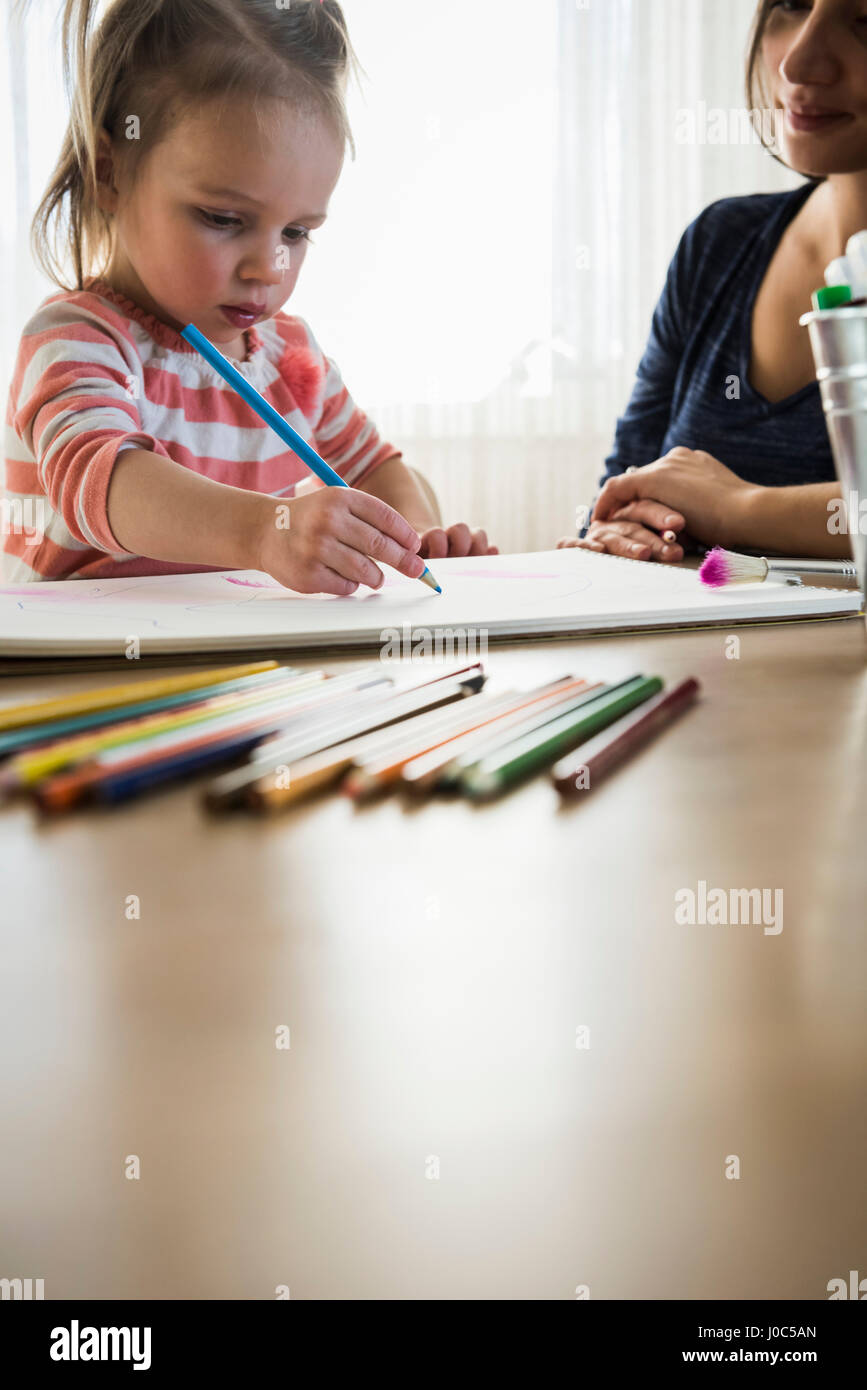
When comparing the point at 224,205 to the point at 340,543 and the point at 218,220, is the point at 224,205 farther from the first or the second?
the point at 340,543

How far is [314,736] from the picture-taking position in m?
0.28

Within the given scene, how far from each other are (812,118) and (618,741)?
2.72ft

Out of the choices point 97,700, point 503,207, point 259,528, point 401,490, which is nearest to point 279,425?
point 259,528

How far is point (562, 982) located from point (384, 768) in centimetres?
10

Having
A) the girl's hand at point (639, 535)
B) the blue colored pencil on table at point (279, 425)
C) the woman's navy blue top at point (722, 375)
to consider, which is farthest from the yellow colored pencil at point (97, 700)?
the woman's navy blue top at point (722, 375)

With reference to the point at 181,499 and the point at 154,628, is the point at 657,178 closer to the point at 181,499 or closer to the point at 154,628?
the point at 181,499

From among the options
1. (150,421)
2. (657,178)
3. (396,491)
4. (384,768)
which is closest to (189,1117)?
(384,768)

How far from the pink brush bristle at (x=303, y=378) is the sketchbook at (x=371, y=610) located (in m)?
0.44

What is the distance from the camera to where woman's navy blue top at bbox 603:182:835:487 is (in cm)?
100

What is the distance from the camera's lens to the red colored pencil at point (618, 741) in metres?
0.26

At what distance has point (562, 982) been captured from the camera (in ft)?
0.57

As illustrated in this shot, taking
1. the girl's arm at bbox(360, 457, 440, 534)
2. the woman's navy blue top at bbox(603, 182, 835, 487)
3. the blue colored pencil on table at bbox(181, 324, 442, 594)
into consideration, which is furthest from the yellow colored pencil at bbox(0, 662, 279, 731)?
the woman's navy blue top at bbox(603, 182, 835, 487)

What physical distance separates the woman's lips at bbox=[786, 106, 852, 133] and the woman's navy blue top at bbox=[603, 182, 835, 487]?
0.59 feet

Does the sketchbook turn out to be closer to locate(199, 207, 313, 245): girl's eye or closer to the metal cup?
the metal cup
